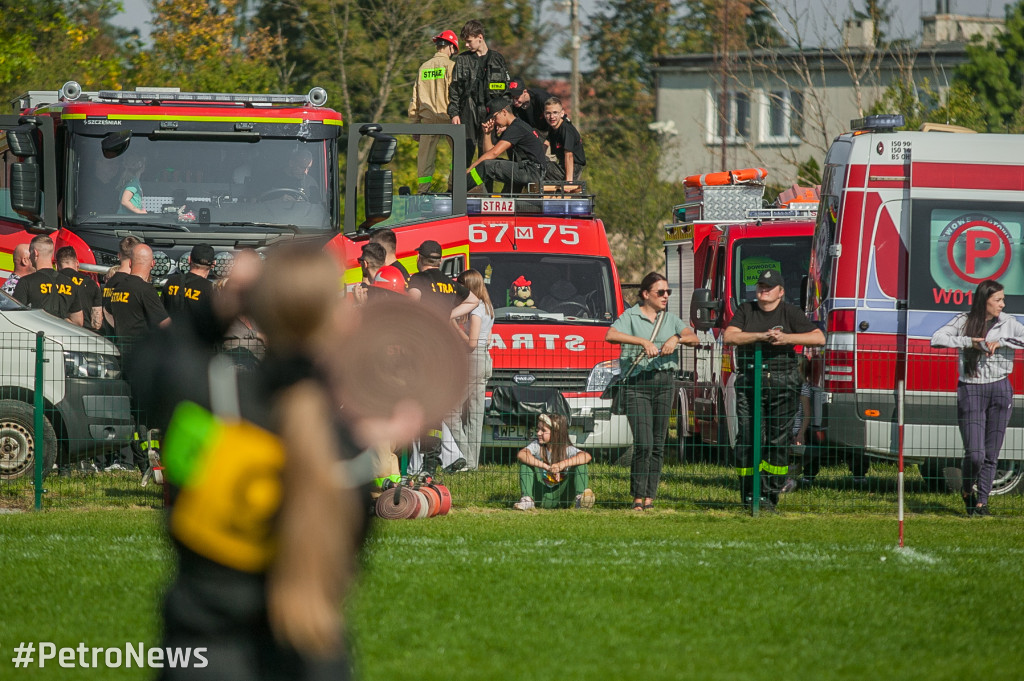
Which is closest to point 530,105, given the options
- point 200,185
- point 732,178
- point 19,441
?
point 732,178

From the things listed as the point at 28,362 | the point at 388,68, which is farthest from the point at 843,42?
the point at 28,362

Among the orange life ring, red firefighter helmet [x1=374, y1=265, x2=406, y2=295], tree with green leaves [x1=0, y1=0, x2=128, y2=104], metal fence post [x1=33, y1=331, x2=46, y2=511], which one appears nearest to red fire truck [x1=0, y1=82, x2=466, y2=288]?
red firefighter helmet [x1=374, y1=265, x2=406, y2=295]

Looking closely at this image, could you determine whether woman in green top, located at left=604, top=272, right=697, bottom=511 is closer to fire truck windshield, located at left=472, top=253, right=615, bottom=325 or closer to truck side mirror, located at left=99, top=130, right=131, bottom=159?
fire truck windshield, located at left=472, top=253, right=615, bottom=325

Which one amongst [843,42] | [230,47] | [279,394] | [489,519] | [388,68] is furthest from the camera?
[230,47]

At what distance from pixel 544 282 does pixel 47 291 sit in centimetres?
528

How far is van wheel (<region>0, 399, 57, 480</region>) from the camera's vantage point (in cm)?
1088

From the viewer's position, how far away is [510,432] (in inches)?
442

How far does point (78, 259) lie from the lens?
1239cm

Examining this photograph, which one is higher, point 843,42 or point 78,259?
point 843,42

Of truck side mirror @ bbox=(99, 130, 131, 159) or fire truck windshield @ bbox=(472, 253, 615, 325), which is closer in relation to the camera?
truck side mirror @ bbox=(99, 130, 131, 159)

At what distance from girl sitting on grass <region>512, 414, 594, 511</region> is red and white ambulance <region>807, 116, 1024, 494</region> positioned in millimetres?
2241

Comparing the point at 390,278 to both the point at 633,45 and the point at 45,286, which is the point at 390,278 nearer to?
the point at 45,286

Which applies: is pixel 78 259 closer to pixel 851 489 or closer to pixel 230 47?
pixel 851 489

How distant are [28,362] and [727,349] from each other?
237 inches
